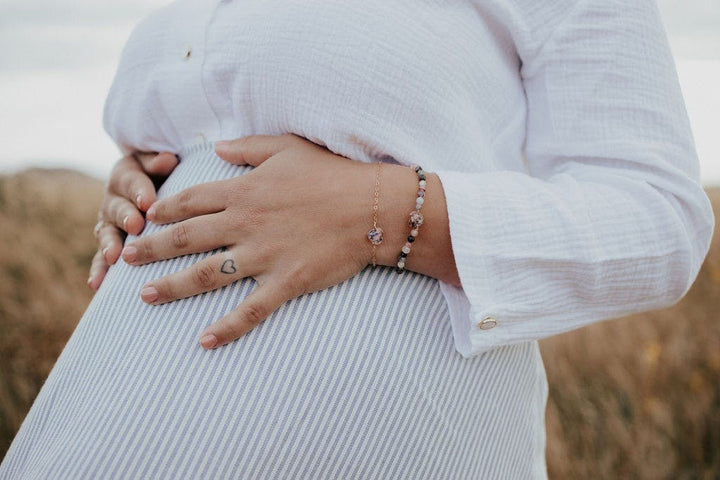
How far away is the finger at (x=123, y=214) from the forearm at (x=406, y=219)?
531 mm

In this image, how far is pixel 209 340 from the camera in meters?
0.96

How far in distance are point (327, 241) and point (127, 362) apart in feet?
1.35

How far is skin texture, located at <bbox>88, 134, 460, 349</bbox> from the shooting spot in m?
0.97

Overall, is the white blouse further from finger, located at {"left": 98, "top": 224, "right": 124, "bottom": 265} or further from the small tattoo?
finger, located at {"left": 98, "top": 224, "right": 124, "bottom": 265}

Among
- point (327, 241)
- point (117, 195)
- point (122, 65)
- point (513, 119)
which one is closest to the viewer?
point (327, 241)

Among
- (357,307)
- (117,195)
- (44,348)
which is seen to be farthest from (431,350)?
(44,348)

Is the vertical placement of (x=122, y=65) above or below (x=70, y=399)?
above

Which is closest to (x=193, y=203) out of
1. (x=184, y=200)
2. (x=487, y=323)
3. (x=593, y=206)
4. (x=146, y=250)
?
(x=184, y=200)

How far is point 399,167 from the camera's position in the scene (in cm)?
102

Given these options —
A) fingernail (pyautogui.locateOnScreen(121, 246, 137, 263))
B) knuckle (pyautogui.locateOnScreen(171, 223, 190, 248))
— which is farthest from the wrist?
fingernail (pyautogui.locateOnScreen(121, 246, 137, 263))

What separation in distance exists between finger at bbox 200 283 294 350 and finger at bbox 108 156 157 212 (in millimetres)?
388

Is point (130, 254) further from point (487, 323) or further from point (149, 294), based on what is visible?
point (487, 323)

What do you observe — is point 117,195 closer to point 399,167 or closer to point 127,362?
point 127,362

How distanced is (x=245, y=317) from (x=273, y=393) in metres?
0.14
